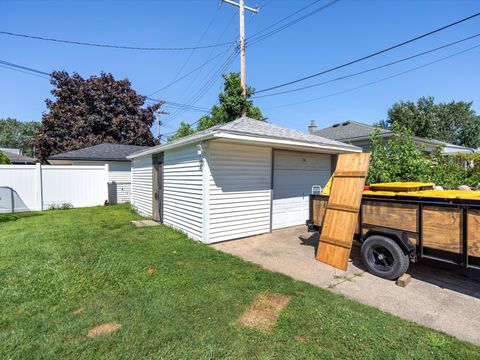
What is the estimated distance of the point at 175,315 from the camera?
301 cm

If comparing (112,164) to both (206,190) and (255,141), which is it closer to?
(206,190)

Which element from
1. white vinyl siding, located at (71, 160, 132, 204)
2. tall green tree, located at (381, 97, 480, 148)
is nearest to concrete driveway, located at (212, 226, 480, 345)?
white vinyl siding, located at (71, 160, 132, 204)

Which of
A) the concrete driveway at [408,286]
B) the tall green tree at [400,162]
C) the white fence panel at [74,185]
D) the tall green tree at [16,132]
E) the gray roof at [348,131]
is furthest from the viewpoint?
the tall green tree at [16,132]

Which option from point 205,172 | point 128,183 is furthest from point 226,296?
point 128,183

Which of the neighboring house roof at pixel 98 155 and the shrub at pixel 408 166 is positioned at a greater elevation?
the neighboring house roof at pixel 98 155

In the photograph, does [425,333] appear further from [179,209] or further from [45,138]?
[45,138]

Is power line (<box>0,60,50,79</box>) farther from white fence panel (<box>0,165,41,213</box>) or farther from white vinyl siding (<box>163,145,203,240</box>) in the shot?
white vinyl siding (<box>163,145,203,240</box>)

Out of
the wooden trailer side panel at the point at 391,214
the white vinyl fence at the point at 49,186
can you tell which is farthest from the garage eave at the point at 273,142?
the white vinyl fence at the point at 49,186

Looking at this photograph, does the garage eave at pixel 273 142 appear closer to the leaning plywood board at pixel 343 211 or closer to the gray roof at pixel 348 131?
the leaning plywood board at pixel 343 211

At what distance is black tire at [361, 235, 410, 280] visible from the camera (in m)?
3.94

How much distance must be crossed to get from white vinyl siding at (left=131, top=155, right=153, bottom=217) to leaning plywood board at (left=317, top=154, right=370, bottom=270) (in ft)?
22.7

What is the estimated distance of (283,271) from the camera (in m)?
4.51

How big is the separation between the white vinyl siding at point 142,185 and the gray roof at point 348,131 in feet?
32.4

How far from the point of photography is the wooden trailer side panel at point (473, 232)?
323 centimetres
